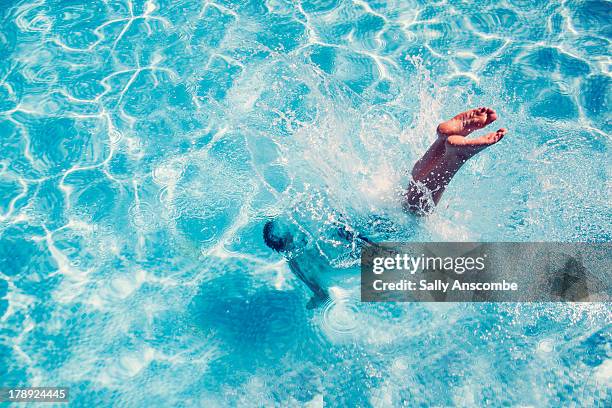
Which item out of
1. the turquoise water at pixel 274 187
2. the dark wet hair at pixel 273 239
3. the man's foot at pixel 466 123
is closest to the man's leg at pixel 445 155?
the man's foot at pixel 466 123

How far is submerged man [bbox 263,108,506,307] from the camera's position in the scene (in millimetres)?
3357

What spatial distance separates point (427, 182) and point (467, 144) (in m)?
0.60

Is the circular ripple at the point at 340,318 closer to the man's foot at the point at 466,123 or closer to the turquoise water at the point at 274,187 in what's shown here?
the turquoise water at the point at 274,187

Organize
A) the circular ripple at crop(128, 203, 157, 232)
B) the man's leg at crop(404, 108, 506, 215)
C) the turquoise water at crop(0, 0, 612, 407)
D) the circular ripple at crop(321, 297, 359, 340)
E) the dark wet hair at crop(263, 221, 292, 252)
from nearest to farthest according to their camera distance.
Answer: the man's leg at crop(404, 108, 506, 215), the turquoise water at crop(0, 0, 612, 407), the circular ripple at crop(321, 297, 359, 340), the dark wet hair at crop(263, 221, 292, 252), the circular ripple at crop(128, 203, 157, 232)

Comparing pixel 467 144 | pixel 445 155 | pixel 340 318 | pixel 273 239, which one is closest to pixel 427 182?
pixel 445 155

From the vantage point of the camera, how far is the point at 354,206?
13.6 feet

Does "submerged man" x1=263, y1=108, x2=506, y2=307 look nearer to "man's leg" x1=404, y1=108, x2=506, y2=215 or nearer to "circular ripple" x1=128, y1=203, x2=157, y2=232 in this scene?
"man's leg" x1=404, y1=108, x2=506, y2=215

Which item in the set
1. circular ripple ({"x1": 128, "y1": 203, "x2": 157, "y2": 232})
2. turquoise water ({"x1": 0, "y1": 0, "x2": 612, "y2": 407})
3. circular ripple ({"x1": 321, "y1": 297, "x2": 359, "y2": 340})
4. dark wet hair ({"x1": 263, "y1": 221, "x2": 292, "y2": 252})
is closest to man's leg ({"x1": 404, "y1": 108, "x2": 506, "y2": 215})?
turquoise water ({"x1": 0, "y1": 0, "x2": 612, "y2": 407})

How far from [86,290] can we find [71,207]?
93 centimetres

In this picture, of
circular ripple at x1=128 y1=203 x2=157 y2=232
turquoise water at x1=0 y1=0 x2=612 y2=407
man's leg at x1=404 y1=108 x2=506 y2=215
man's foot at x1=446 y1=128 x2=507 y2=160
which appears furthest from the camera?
circular ripple at x1=128 y1=203 x2=157 y2=232

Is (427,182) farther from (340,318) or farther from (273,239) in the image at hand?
(273,239)

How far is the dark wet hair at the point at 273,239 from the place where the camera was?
13.9 ft

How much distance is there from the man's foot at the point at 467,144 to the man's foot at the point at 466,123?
0.24ft

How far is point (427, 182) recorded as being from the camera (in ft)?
12.5
